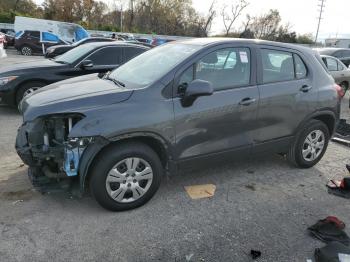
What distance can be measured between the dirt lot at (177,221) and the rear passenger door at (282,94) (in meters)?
0.69

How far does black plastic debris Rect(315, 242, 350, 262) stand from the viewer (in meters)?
3.08

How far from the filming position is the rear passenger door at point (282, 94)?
4.46m

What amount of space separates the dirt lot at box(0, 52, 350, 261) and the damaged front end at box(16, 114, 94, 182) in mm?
480

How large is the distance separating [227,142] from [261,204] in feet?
2.71

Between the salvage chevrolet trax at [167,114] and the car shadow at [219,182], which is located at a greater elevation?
the salvage chevrolet trax at [167,114]

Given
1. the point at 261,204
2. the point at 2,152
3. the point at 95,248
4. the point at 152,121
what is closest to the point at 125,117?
the point at 152,121

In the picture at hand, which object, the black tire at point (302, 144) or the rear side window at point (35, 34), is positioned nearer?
the black tire at point (302, 144)

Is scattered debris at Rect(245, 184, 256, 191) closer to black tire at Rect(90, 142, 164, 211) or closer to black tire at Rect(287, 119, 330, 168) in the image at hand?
black tire at Rect(287, 119, 330, 168)

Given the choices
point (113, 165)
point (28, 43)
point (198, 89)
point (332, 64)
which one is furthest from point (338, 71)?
point (28, 43)

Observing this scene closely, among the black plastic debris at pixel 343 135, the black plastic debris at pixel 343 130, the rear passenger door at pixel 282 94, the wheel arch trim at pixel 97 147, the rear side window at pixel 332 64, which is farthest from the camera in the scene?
the rear side window at pixel 332 64

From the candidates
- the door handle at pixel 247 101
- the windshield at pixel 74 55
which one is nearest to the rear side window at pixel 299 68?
the door handle at pixel 247 101

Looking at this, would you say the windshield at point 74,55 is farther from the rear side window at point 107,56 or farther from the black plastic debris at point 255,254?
the black plastic debris at point 255,254

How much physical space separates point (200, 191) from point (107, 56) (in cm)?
483

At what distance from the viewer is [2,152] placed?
5.27m
